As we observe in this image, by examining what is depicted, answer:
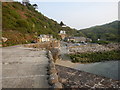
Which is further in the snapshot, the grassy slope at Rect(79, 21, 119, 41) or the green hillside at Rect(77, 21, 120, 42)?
the grassy slope at Rect(79, 21, 119, 41)

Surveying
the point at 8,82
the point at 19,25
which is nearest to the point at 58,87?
the point at 8,82

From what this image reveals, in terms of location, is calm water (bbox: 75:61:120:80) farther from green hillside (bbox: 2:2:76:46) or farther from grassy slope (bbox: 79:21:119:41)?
grassy slope (bbox: 79:21:119:41)

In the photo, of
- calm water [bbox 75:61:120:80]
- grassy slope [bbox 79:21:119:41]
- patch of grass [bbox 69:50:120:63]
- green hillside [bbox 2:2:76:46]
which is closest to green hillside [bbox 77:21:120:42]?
grassy slope [bbox 79:21:119:41]

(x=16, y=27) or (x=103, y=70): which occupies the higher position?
(x=16, y=27)

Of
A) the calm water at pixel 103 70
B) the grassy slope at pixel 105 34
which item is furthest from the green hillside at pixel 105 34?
the calm water at pixel 103 70

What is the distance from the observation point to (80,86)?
10.2ft

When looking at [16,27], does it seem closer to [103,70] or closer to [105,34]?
[103,70]

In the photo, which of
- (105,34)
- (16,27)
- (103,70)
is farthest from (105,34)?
(103,70)

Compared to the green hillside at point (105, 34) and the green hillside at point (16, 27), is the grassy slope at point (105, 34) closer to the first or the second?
the green hillside at point (105, 34)

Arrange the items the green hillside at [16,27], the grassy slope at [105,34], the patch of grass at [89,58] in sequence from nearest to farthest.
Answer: the green hillside at [16,27], the patch of grass at [89,58], the grassy slope at [105,34]

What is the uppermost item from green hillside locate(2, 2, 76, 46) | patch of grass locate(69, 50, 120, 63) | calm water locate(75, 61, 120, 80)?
green hillside locate(2, 2, 76, 46)

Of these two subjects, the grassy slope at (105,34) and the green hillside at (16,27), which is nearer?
the green hillside at (16,27)

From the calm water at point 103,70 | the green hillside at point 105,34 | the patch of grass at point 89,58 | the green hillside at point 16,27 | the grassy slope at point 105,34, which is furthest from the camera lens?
the grassy slope at point 105,34

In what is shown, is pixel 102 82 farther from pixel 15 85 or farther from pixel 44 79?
pixel 15 85
